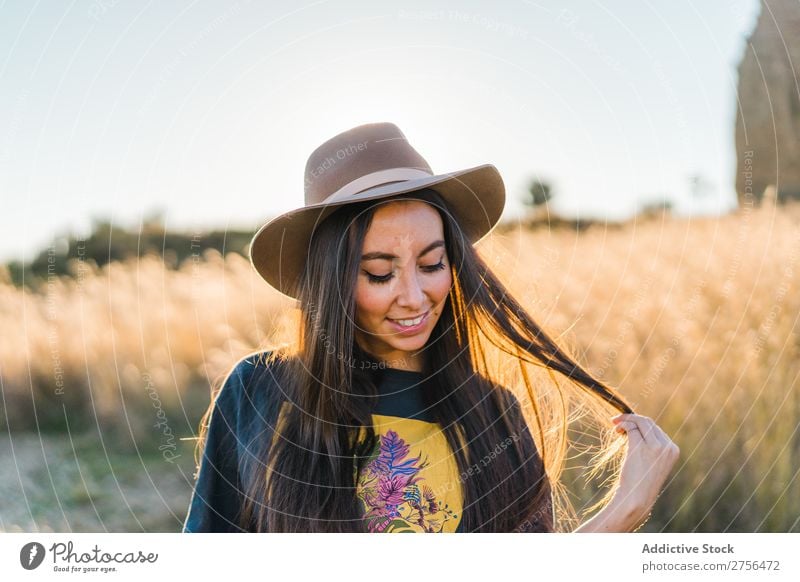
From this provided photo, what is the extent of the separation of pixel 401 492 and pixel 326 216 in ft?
2.24

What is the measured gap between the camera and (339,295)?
2.05 meters

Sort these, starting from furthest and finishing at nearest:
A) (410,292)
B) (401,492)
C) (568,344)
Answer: (568,344)
(401,492)
(410,292)

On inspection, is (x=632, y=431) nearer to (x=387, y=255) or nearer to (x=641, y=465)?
(x=641, y=465)

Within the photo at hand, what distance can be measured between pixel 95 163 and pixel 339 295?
1.28 metres

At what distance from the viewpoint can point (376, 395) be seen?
2158 millimetres

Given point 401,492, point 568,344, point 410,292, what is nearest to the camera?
point 410,292

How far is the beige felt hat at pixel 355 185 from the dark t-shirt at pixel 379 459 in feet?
0.88

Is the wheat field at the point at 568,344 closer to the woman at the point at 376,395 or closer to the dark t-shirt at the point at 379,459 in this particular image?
the woman at the point at 376,395

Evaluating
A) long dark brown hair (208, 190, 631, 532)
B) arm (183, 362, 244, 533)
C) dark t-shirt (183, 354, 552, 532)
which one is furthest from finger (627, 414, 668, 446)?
arm (183, 362, 244, 533)

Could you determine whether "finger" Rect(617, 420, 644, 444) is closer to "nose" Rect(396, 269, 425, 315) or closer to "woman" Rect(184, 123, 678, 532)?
"woman" Rect(184, 123, 678, 532)

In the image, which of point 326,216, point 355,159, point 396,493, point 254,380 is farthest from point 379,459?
point 355,159

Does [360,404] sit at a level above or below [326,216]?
below

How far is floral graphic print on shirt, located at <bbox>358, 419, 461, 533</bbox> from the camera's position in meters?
2.13
